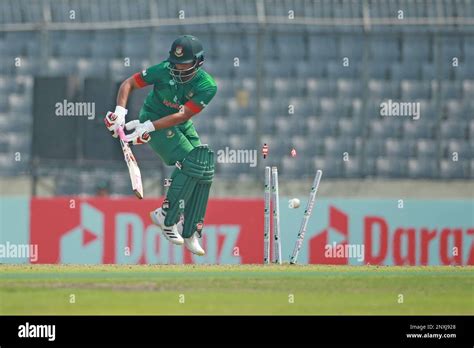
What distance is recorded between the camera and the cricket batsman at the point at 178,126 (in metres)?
18.9

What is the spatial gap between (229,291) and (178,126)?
2813 mm

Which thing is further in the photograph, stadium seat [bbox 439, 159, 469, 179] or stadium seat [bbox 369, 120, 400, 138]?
stadium seat [bbox 369, 120, 400, 138]

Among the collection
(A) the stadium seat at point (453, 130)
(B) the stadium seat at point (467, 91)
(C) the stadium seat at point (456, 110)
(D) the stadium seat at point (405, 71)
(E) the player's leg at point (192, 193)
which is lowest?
(E) the player's leg at point (192, 193)

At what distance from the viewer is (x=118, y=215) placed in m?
23.2

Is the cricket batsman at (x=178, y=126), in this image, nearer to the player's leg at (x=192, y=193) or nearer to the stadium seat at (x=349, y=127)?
the player's leg at (x=192, y=193)

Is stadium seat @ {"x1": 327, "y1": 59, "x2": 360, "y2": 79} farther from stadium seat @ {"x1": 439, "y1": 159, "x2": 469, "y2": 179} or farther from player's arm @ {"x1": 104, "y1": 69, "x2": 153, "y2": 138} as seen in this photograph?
player's arm @ {"x1": 104, "y1": 69, "x2": 153, "y2": 138}

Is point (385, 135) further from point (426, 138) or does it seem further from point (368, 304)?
point (368, 304)

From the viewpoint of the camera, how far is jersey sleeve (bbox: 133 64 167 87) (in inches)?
750

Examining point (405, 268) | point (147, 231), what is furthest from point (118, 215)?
point (405, 268)

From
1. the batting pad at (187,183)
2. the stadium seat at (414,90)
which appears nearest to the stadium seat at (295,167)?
the stadium seat at (414,90)

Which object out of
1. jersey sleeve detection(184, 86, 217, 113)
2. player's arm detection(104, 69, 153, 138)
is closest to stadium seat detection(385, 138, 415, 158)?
jersey sleeve detection(184, 86, 217, 113)

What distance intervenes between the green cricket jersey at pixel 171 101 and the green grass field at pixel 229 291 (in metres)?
1.72

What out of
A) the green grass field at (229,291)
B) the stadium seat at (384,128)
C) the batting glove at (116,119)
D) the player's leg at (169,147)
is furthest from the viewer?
the stadium seat at (384,128)

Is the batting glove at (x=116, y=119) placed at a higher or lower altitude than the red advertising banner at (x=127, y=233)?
higher
